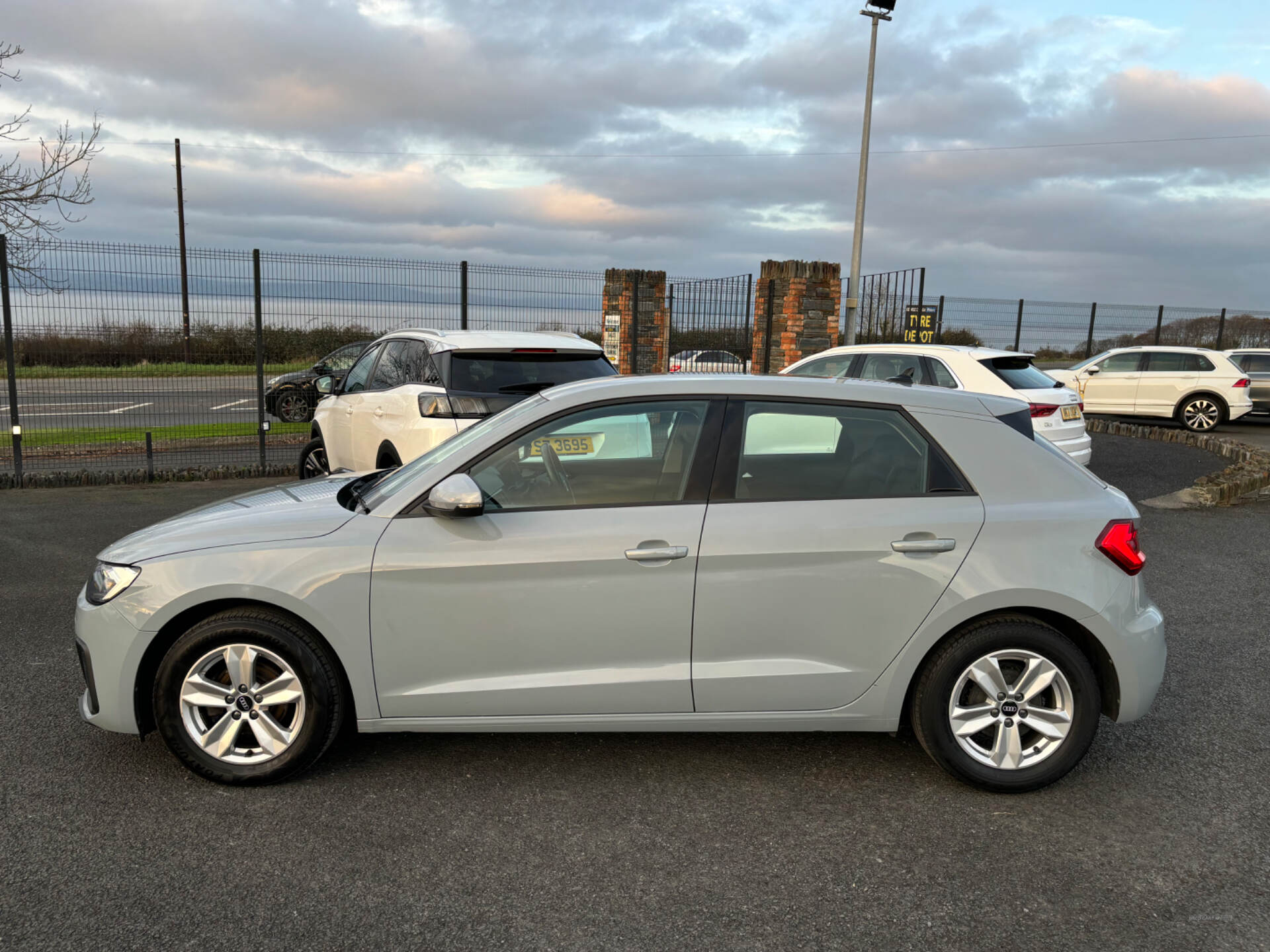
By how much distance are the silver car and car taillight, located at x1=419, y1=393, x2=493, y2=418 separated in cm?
292

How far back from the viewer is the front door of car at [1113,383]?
59.5 ft

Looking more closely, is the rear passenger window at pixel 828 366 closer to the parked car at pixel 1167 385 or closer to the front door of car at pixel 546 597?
the front door of car at pixel 546 597

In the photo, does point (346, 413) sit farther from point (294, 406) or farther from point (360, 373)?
point (294, 406)

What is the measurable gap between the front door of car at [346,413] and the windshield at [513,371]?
1672mm

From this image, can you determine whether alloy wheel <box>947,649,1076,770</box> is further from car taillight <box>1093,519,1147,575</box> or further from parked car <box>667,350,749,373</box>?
parked car <box>667,350,749,373</box>

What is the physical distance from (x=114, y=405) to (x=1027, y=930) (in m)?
11.8

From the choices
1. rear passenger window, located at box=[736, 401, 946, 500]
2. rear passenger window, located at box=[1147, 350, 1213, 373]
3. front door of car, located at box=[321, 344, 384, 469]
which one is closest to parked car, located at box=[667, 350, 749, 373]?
front door of car, located at box=[321, 344, 384, 469]

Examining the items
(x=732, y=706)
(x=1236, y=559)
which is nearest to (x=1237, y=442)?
(x=1236, y=559)

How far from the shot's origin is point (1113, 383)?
18.3 meters

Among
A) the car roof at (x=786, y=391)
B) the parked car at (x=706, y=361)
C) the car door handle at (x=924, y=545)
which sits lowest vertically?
the car door handle at (x=924, y=545)

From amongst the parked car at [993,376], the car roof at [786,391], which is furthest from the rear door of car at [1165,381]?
the car roof at [786,391]

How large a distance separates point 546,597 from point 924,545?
1447 millimetres

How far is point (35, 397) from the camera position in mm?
11242

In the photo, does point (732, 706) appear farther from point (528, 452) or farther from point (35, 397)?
point (35, 397)
